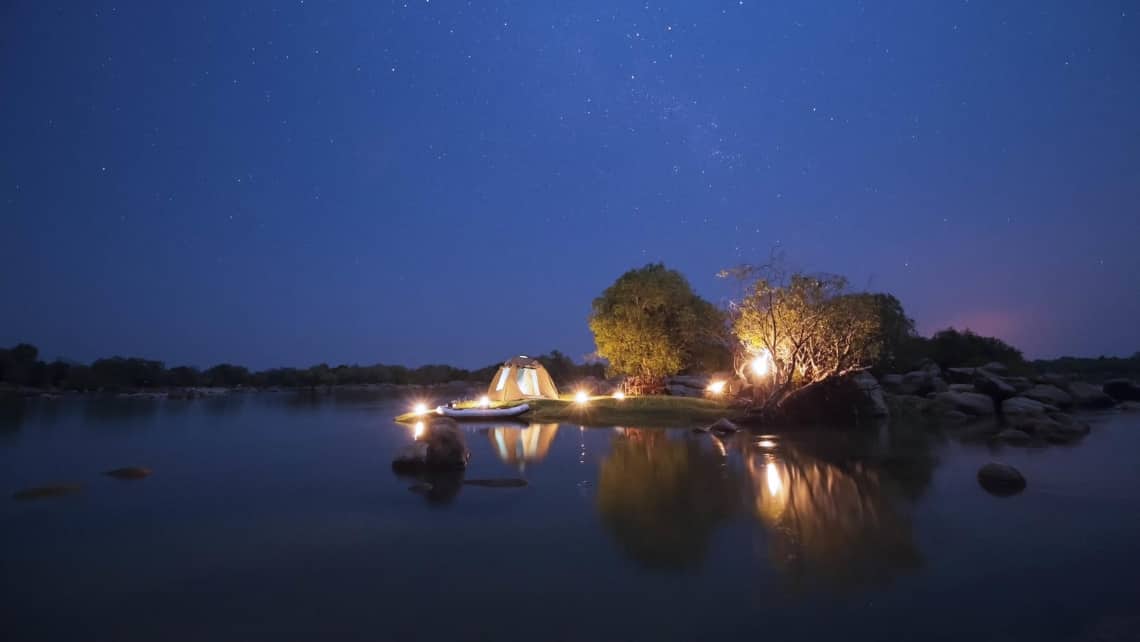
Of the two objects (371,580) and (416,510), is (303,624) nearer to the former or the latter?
(371,580)

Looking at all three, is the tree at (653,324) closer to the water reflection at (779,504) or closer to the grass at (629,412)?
the grass at (629,412)

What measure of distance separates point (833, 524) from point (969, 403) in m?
33.4

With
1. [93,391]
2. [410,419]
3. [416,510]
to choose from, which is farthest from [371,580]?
[93,391]

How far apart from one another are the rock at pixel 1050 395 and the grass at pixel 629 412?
77.5ft

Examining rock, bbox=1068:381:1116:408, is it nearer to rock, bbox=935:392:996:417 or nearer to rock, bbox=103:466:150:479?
rock, bbox=935:392:996:417

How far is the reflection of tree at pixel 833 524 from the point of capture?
7738 millimetres

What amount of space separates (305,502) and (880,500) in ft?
41.4

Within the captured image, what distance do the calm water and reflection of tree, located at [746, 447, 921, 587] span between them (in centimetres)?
6

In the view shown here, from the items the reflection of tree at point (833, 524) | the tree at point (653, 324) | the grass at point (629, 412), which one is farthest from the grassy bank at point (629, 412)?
the reflection of tree at point (833, 524)

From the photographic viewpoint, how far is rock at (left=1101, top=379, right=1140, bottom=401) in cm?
4347

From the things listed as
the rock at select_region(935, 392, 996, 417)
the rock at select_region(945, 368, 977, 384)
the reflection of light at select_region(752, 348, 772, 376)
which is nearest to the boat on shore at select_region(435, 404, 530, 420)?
the reflection of light at select_region(752, 348, 772, 376)

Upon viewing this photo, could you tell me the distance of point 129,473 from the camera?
15.6 metres

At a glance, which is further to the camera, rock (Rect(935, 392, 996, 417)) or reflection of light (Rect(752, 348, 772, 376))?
rock (Rect(935, 392, 996, 417))

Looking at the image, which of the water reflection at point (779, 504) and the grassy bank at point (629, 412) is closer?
the water reflection at point (779, 504)
